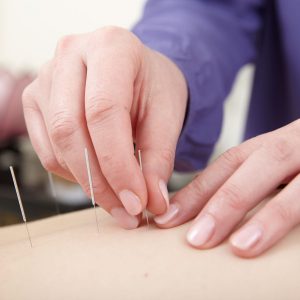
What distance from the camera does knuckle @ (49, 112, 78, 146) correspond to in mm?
703

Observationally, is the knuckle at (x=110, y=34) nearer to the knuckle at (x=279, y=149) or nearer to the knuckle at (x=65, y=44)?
the knuckle at (x=65, y=44)

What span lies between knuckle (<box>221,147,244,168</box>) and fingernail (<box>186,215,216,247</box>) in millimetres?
126

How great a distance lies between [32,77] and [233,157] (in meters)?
1.85

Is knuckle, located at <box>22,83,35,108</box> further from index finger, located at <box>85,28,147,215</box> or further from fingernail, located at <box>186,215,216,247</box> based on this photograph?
fingernail, located at <box>186,215,216,247</box>

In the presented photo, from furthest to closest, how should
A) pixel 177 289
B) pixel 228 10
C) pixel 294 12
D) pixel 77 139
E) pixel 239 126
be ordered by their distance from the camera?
1. pixel 239 126
2. pixel 228 10
3. pixel 294 12
4. pixel 77 139
5. pixel 177 289

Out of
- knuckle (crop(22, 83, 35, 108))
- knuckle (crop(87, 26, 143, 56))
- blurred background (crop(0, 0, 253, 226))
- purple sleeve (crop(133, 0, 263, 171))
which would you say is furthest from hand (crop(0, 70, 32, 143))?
knuckle (crop(87, 26, 143, 56))

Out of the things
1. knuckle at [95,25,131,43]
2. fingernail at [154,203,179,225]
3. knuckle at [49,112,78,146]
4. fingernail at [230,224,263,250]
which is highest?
knuckle at [95,25,131,43]

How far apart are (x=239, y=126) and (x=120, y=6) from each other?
955 millimetres

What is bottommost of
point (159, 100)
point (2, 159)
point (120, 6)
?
point (2, 159)

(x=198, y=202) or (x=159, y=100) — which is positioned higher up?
(x=159, y=100)

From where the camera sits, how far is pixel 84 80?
75 centimetres

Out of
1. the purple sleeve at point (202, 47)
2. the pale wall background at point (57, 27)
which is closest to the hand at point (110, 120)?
the purple sleeve at point (202, 47)

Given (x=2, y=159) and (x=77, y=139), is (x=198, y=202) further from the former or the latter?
(x=2, y=159)

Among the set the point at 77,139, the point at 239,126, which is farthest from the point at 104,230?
the point at 239,126
